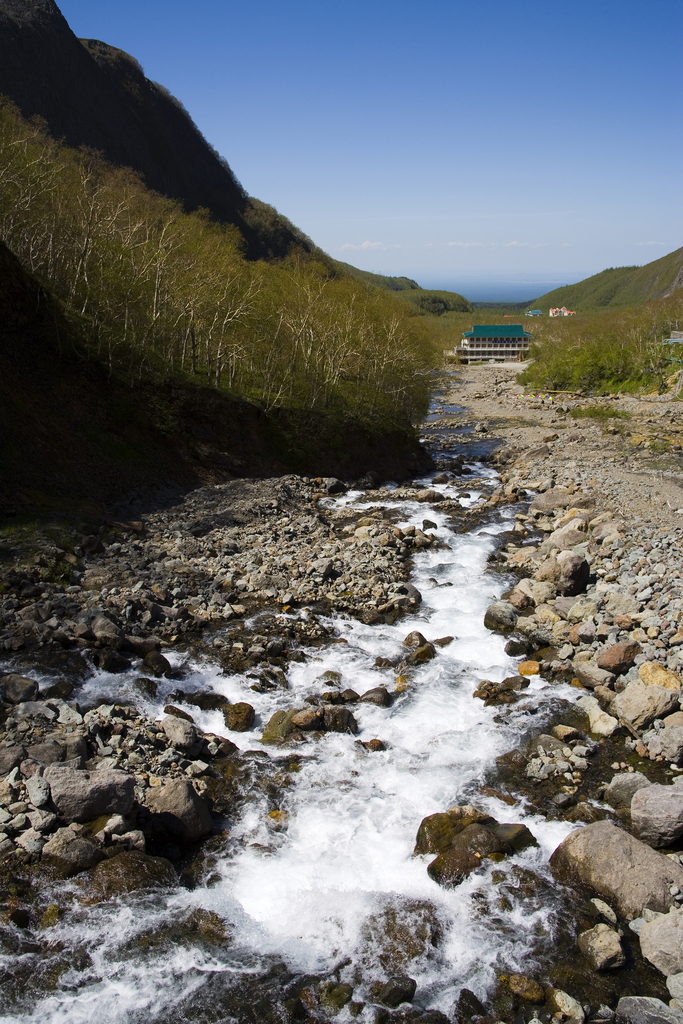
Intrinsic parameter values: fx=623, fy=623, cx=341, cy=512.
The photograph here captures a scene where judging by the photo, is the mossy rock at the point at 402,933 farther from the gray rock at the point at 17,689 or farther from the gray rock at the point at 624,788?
the gray rock at the point at 17,689

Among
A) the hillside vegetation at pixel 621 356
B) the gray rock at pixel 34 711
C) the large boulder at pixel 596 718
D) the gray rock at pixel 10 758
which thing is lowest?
the large boulder at pixel 596 718

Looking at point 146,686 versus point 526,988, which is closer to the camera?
point 526,988

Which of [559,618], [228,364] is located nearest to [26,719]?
[559,618]

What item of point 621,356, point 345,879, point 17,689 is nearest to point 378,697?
point 345,879

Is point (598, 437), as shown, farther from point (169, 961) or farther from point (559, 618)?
point (169, 961)

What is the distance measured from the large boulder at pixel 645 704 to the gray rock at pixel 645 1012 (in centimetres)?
603

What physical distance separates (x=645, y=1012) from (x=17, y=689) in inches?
481

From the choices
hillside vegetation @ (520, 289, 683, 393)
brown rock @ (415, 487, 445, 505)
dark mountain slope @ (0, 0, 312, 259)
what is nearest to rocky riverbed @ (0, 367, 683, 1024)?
brown rock @ (415, 487, 445, 505)

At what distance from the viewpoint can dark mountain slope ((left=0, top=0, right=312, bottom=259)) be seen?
83.6 metres

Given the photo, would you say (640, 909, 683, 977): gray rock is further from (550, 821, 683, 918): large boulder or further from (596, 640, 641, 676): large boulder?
(596, 640, 641, 676): large boulder

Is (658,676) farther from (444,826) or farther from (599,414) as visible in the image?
(599,414)

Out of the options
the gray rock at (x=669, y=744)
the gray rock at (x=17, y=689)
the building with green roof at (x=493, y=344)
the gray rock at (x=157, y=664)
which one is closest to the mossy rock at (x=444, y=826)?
the gray rock at (x=669, y=744)

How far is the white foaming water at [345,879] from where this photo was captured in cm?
852

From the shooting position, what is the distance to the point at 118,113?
102m
